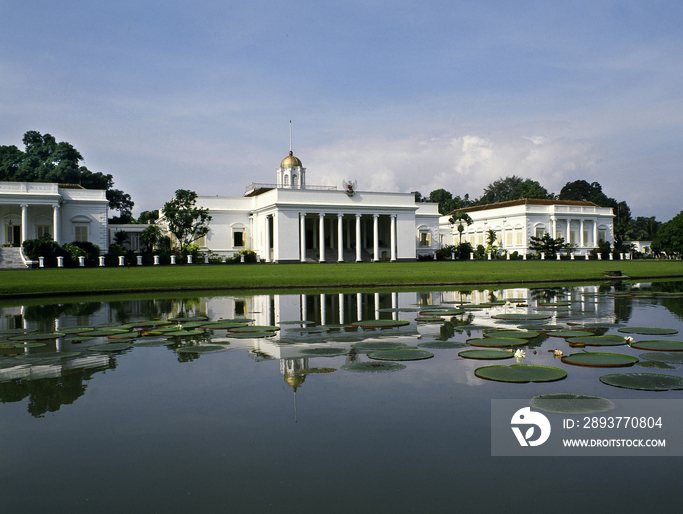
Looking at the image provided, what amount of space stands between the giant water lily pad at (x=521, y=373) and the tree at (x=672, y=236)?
208 ft

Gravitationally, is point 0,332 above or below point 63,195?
below

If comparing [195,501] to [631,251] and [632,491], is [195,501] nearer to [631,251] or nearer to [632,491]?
[632,491]

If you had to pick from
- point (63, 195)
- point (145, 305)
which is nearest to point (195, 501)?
point (145, 305)

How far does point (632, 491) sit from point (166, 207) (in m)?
49.4

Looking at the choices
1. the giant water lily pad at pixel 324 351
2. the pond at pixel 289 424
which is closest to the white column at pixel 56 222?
the pond at pixel 289 424

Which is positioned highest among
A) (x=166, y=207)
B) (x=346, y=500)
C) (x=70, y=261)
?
(x=166, y=207)

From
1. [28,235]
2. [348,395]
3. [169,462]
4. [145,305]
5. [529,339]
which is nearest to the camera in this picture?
[169,462]

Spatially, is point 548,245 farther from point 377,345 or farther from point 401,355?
point 401,355

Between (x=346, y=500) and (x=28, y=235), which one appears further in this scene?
(x=28, y=235)

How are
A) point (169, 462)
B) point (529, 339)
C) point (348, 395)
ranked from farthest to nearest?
1. point (529, 339)
2. point (348, 395)
3. point (169, 462)

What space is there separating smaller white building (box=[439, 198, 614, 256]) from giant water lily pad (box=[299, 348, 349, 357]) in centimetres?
6658

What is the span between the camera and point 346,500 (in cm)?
350

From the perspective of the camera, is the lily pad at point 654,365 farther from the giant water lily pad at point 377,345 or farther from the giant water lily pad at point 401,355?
the giant water lily pad at point 377,345

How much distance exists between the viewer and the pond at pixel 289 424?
11.7 ft
